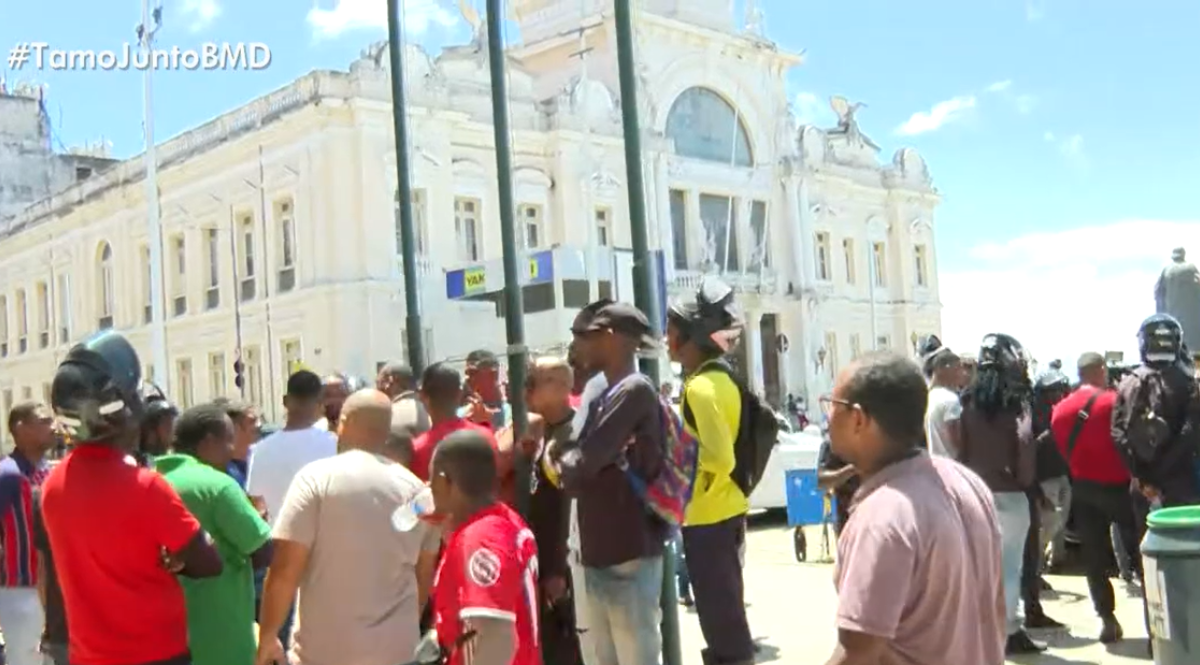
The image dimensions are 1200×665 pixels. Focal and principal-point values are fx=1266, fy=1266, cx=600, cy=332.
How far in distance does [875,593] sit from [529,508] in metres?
2.78

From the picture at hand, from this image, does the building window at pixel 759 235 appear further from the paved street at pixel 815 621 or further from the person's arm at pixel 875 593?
the person's arm at pixel 875 593

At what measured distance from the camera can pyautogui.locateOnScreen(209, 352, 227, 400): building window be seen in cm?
3294

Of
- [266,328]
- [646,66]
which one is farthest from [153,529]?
[646,66]

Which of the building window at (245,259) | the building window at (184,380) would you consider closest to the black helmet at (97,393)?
the building window at (245,259)

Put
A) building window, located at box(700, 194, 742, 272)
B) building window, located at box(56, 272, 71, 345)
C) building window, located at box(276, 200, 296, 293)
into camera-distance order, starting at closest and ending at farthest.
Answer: building window, located at box(276, 200, 296, 293)
building window, located at box(700, 194, 742, 272)
building window, located at box(56, 272, 71, 345)

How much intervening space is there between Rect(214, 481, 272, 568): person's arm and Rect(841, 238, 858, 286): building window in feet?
132

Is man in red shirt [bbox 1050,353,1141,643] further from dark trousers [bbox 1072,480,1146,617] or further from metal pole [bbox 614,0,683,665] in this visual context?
metal pole [bbox 614,0,683,665]

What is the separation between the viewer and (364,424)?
4445 mm

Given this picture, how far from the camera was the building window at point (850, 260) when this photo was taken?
43.6m

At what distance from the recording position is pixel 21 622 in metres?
6.26

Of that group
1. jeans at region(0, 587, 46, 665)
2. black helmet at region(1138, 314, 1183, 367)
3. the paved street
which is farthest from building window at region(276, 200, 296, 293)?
black helmet at region(1138, 314, 1183, 367)

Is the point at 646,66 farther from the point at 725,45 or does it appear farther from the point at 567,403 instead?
→ the point at 567,403

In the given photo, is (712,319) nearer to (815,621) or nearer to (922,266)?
(815,621)

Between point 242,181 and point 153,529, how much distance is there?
29.0 meters
